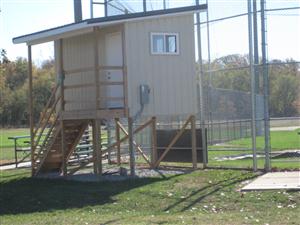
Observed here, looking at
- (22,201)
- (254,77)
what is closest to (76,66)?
(254,77)

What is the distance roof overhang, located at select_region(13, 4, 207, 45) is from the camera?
17.0 metres

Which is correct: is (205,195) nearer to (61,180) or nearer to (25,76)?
(61,180)

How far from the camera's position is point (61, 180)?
17.7 meters

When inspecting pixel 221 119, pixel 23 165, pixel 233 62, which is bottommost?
pixel 23 165

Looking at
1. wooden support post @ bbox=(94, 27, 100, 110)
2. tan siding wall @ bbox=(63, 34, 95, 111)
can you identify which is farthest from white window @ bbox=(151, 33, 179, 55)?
tan siding wall @ bbox=(63, 34, 95, 111)

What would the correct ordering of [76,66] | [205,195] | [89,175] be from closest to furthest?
[205,195] < [89,175] < [76,66]

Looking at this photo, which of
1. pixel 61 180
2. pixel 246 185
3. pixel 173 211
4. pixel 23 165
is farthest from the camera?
pixel 23 165

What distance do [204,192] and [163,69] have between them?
5485 millimetres

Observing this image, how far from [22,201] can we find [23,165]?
10644 millimetres

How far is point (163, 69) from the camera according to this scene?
18516 mm

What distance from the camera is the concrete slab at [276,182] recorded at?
45.3ft

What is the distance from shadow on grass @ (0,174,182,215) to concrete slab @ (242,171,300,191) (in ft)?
9.01

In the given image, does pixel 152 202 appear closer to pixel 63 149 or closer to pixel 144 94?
pixel 144 94

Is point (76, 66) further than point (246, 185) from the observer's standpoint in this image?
Yes
